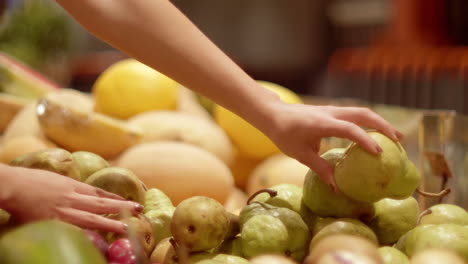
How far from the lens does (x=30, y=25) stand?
5.79m

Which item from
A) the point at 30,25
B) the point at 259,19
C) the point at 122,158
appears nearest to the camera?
the point at 122,158

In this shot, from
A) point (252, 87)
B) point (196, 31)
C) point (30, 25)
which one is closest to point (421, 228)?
point (252, 87)

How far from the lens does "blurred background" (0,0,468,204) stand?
1.73 metres

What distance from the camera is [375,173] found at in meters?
1.01

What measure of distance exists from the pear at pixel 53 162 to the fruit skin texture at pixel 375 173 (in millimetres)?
487

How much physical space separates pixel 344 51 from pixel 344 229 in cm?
649

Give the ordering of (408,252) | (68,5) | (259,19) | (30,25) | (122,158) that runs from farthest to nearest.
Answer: (259,19), (30,25), (122,158), (68,5), (408,252)

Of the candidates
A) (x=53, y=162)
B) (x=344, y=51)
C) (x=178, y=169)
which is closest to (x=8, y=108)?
(x=178, y=169)

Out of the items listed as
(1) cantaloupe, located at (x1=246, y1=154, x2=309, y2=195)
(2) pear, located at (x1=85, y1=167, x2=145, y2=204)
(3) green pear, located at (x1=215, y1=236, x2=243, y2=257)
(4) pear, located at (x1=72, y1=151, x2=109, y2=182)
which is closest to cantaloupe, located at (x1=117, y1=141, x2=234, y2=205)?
(1) cantaloupe, located at (x1=246, y1=154, x2=309, y2=195)

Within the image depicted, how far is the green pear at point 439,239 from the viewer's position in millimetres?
980

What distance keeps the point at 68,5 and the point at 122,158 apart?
69 centimetres

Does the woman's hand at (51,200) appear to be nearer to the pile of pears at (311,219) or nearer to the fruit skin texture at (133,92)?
the pile of pears at (311,219)

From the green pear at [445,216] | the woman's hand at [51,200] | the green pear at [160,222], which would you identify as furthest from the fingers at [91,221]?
the green pear at [445,216]

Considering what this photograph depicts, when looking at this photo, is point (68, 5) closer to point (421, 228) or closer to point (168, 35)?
point (168, 35)
